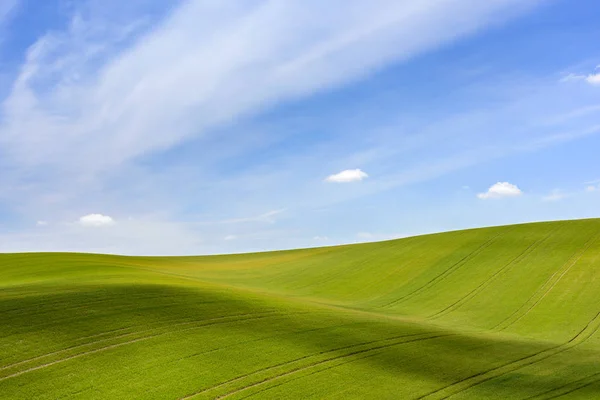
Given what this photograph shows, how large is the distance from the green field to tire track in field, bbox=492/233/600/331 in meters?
0.18

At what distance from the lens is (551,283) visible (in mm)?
38656

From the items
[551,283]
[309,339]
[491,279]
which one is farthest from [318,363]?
[491,279]

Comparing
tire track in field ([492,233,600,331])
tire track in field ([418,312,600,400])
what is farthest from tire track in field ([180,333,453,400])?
tire track in field ([492,233,600,331])

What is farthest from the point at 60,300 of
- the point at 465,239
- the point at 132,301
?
the point at 465,239

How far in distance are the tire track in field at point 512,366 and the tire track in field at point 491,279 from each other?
8221 mm

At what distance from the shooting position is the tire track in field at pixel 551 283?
3263 centimetres

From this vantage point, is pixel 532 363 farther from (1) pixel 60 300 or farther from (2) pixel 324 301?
(1) pixel 60 300

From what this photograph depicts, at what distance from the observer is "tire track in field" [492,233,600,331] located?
32.6 metres

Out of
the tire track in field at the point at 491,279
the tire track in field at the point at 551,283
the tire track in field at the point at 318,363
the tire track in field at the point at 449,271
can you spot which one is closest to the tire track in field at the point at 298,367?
the tire track in field at the point at 318,363

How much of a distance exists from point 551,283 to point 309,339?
937 inches

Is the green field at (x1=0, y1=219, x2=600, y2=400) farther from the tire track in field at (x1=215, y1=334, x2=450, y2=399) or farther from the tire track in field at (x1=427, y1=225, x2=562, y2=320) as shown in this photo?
the tire track in field at (x1=427, y1=225, x2=562, y2=320)

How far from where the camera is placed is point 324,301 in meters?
38.1

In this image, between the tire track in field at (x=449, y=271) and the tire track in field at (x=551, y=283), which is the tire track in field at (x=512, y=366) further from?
the tire track in field at (x=449, y=271)

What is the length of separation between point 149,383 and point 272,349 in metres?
5.54
